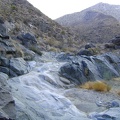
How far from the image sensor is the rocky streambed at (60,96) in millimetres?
9328

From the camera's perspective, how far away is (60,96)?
11680 mm

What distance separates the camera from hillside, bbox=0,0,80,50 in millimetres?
35531

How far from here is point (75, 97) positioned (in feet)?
41.2

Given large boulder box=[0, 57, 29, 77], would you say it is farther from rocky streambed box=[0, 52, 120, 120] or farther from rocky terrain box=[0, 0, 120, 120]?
rocky streambed box=[0, 52, 120, 120]

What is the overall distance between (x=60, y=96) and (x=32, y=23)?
3154 cm

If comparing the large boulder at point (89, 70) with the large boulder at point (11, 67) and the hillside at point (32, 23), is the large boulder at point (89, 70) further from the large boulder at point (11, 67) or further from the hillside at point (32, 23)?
the hillside at point (32, 23)

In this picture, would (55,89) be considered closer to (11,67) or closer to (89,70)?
(11,67)

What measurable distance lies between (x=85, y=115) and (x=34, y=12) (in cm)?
4015

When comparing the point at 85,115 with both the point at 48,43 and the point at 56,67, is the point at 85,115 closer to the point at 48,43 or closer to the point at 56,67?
the point at 56,67

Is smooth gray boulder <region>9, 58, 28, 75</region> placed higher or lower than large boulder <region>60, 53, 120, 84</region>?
→ higher

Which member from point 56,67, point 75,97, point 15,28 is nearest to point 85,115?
point 75,97

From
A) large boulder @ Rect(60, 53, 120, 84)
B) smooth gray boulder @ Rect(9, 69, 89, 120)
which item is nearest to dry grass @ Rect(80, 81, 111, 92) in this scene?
large boulder @ Rect(60, 53, 120, 84)

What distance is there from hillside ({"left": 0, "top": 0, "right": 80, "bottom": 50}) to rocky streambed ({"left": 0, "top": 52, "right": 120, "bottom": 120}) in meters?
16.4

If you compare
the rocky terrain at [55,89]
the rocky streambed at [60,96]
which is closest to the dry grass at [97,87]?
the rocky terrain at [55,89]
